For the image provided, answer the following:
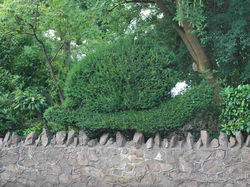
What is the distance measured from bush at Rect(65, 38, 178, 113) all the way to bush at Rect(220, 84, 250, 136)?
0.90m

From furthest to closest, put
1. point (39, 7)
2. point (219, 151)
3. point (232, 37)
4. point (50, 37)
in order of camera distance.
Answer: point (50, 37) < point (39, 7) < point (232, 37) < point (219, 151)

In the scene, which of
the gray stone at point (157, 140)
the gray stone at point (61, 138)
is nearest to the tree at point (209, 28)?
the gray stone at point (157, 140)

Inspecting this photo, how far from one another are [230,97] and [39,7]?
4.50m

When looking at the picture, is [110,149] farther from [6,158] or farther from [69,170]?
[6,158]

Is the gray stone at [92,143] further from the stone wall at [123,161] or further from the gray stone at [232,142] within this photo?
the gray stone at [232,142]

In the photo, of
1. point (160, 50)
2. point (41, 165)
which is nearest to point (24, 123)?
point (41, 165)

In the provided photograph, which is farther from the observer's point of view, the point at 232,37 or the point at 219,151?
the point at 232,37

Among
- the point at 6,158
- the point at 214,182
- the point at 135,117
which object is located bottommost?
the point at 214,182

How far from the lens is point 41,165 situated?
461 centimetres

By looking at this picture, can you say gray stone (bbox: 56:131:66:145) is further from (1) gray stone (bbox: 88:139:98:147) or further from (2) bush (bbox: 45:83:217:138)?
(1) gray stone (bbox: 88:139:98:147)

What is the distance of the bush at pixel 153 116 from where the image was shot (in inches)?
157

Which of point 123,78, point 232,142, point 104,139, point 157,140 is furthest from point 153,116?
point 232,142

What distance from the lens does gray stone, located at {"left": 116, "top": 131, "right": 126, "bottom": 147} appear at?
13.8 ft

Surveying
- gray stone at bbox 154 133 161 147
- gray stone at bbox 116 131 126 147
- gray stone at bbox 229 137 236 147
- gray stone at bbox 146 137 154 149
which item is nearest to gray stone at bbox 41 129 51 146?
gray stone at bbox 116 131 126 147
